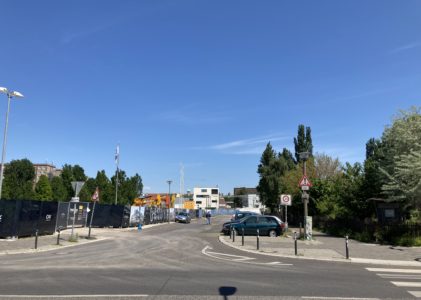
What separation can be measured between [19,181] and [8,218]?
54.4 metres

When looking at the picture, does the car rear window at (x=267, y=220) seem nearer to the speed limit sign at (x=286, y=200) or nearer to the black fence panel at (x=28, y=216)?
the speed limit sign at (x=286, y=200)

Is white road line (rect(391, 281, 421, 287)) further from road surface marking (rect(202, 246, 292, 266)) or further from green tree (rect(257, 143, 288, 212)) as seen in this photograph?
green tree (rect(257, 143, 288, 212))

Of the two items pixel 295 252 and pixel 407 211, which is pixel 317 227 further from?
pixel 295 252

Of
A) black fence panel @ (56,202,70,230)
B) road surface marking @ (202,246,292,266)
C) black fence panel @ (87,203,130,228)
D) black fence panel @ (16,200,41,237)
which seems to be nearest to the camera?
road surface marking @ (202,246,292,266)

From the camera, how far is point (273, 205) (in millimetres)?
64375

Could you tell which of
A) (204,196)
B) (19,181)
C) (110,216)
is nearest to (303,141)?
(110,216)

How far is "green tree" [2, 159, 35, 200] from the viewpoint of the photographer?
208 ft

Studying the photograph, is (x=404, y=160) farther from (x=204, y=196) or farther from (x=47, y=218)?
(x=204, y=196)

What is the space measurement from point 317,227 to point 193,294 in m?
31.3

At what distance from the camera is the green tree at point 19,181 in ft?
208

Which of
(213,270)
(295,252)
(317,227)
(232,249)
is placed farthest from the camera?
(317,227)

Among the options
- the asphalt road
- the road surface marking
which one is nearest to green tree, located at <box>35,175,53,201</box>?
the asphalt road

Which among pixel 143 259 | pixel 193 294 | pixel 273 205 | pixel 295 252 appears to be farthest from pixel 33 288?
pixel 273 205

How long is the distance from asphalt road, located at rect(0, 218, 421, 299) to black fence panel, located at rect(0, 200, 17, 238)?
7.79m
